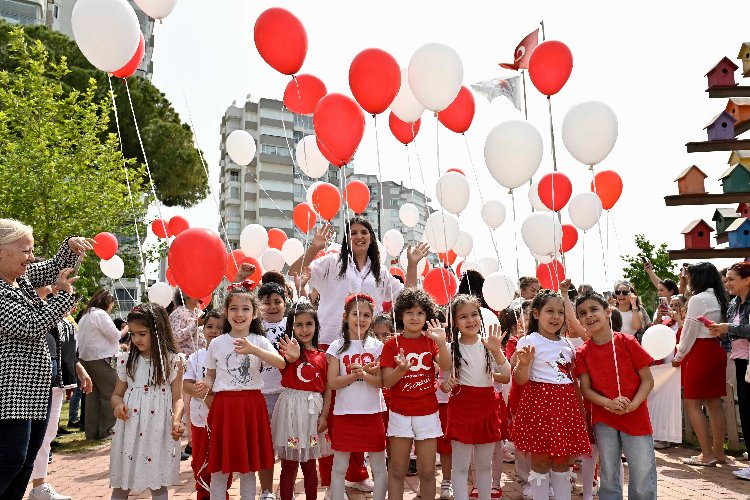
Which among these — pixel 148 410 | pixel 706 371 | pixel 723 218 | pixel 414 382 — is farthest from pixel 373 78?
pixel 723 218

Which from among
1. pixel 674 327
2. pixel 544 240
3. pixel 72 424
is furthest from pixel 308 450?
pixel 72 424

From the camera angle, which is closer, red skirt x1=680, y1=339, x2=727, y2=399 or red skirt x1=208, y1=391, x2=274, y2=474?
red skirt x1=208, y1=391, x2=274, y2=474

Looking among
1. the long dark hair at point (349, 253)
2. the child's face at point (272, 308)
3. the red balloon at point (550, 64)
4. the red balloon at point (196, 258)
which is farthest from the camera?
the red balloon at point (550, 64)

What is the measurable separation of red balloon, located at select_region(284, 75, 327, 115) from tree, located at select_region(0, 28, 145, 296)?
677cm

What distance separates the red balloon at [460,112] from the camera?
544 cm

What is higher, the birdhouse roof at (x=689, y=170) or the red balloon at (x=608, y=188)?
the birdhouse roof at (x=689, y=170)

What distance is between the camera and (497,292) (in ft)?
18.0

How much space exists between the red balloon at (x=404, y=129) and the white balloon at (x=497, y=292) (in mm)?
1491

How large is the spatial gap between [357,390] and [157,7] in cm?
293

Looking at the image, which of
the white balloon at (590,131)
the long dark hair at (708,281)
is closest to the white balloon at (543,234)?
the white balloon at (590,131)

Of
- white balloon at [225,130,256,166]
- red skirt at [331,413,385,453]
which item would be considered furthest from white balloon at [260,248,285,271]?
red skirt at [331,413,385,453]

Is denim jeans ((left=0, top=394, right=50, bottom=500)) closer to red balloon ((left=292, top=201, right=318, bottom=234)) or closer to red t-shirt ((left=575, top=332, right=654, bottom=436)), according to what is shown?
red t-shirt ((left=575, top=332, right=654, bottom=436))

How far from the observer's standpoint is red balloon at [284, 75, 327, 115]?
577 cm

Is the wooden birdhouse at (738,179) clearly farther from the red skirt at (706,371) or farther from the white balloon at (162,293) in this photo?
the white balloon at (162,293)
